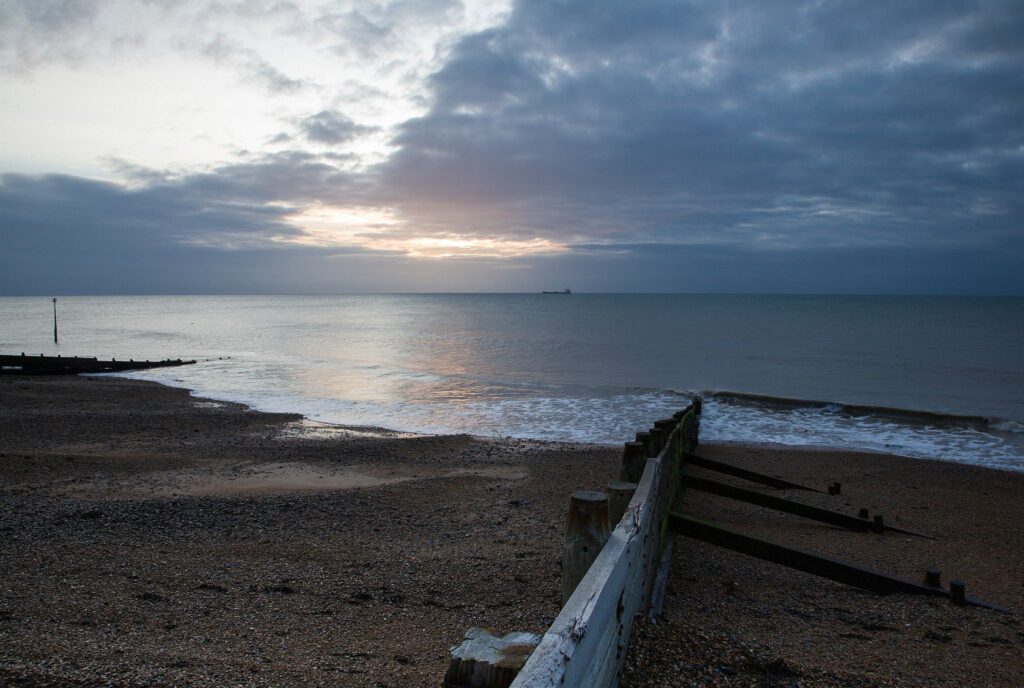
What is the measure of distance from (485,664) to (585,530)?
1.18 meters

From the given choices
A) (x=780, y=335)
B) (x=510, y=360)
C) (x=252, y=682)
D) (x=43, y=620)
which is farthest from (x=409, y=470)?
(x=780, y=335)

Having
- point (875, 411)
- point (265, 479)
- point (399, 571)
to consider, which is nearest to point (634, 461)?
point (399, 571)

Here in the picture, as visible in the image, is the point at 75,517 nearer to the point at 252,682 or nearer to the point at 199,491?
the point at 199,491

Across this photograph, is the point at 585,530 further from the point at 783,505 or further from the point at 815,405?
the point at 815,405

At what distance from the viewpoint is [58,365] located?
28.3 meters

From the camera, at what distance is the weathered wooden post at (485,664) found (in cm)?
192

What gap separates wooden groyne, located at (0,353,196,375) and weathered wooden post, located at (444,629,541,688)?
1246 inches

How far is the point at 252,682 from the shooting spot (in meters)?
3.81

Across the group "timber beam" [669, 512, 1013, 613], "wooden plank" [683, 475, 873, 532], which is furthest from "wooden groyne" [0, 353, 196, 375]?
"timber beam" [669, 512, 1013, 613]

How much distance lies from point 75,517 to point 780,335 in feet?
184

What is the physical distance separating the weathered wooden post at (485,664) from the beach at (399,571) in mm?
1528

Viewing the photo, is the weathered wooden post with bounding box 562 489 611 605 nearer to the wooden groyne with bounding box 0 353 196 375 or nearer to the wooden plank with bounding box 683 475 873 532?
the wooden plank with bounding box 683 475 873 532

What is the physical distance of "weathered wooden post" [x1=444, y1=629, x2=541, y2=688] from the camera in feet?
6.29

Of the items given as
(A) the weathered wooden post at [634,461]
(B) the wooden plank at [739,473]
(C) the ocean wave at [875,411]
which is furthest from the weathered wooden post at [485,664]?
(C) the ocean wave at [875,411]
